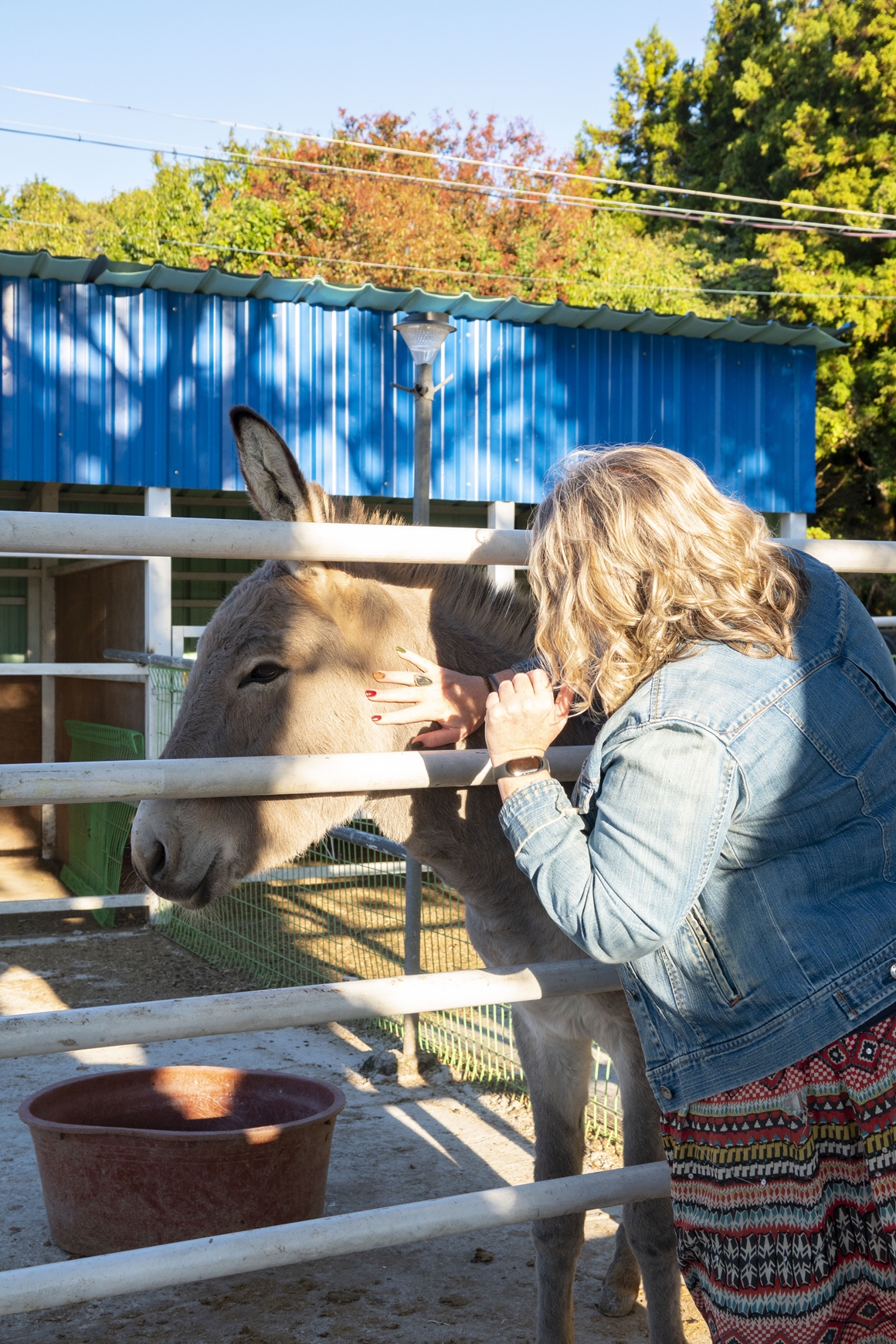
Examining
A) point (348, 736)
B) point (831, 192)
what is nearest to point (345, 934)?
point (348, 736)

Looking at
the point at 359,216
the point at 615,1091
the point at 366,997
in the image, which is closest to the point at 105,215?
the point at 359,216

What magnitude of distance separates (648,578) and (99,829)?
Answer: 798cm

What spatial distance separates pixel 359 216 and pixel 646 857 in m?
23.9

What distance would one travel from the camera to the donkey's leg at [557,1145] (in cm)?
284

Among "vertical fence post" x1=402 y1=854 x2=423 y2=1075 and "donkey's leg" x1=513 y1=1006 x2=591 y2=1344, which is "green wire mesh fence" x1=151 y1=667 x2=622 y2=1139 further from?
"donkey's leg" x1=513 y1=1006 x2=591 y2=1344

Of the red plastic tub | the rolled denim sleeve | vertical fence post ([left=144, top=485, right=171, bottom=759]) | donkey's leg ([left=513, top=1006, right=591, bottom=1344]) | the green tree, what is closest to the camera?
the rolled denim sleeve

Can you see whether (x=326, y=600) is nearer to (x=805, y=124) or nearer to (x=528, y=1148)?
(x=528, y=1148)

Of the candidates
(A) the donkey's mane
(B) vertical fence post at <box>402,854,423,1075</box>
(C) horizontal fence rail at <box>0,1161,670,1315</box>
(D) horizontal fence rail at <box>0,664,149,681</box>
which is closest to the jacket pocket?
(C) horizontal fence rail at <box>0,1161,670,1315</box>

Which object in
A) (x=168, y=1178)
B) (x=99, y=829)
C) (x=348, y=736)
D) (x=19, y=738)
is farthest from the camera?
(x=19, y=738)

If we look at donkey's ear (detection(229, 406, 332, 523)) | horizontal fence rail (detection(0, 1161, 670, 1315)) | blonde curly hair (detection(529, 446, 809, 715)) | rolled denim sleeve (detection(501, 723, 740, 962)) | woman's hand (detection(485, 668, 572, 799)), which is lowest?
horizontal fence rail (detection(0, 1161, 670, 1315))

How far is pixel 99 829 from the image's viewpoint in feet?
28.7

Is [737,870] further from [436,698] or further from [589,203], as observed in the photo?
[589,203]

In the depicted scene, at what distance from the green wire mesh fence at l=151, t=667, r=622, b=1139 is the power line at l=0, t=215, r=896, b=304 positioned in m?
14.9

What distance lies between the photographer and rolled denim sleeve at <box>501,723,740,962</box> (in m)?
1.39
